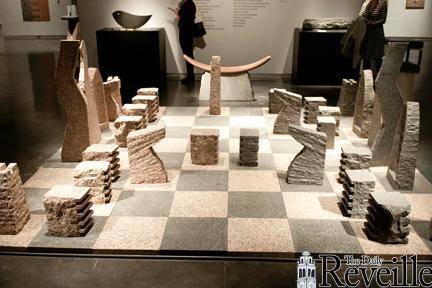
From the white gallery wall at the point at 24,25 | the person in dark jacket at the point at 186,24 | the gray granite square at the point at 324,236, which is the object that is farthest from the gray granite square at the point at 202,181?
the white gallery wall at the point at 24,25

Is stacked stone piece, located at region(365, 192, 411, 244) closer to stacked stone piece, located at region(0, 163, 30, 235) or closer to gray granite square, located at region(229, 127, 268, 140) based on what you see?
gray granite square, located at region(229, 127, 268, 140)

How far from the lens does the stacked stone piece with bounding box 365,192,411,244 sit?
290 cm

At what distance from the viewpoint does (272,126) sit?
5375 mm

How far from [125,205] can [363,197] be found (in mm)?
1788

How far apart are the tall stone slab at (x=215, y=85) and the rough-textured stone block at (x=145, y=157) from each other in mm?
2012

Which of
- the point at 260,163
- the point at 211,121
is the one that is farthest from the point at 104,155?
the point at 211,121

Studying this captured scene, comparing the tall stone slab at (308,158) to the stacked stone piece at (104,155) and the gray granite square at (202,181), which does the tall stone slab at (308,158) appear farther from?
the stacked stone piece at (104,155)

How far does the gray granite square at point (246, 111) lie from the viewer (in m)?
5.92

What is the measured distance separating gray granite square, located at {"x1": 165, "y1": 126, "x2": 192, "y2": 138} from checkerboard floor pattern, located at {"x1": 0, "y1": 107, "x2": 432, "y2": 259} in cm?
45

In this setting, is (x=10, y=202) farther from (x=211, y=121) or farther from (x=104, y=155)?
(x=211, y=121)

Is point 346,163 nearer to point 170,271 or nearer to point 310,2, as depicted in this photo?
point 170,271

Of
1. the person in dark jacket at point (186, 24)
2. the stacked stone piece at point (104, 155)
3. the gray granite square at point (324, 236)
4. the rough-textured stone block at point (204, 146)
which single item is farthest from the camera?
the person in dark jacket at point (186, 24)

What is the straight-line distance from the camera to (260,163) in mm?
4297

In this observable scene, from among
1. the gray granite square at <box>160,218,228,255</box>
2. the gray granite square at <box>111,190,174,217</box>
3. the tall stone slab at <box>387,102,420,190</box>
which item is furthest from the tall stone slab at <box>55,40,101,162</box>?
the tall stone slab at <box>387,102,420,190</box>
